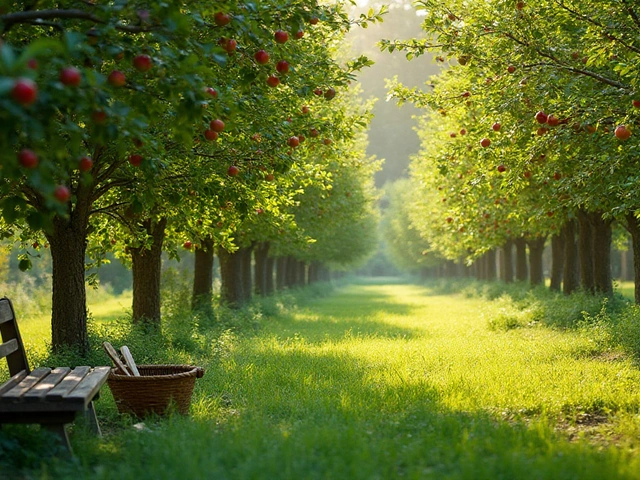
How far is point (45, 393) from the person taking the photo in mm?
5582

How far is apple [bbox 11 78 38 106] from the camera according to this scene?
360cm

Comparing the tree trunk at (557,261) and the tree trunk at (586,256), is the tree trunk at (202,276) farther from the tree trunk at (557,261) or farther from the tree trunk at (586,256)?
the tree trunk at (557,261)

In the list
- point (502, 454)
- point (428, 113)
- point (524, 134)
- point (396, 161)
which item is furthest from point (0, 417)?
point (396, 161)

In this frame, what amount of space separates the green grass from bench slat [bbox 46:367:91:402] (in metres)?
0.51

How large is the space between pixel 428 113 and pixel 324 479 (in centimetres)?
1932

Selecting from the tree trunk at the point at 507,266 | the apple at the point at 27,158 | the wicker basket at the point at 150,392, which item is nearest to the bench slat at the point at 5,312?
the wicker basket at the point at 150,392

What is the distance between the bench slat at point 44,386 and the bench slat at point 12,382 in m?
0.21

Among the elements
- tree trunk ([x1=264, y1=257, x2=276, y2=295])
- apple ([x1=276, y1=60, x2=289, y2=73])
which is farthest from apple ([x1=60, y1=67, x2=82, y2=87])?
tree trunk ([x1=264, y1=257, x2=276, y2=295])

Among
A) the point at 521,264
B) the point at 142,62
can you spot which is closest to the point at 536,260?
the point at 521,264

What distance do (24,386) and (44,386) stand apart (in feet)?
0.59

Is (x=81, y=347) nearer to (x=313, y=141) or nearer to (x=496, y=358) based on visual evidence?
(x=313, y=141)

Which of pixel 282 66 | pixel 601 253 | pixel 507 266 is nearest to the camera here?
pixel 282 66

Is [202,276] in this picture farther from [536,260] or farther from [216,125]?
[536,260]

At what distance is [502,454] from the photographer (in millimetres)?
5613
